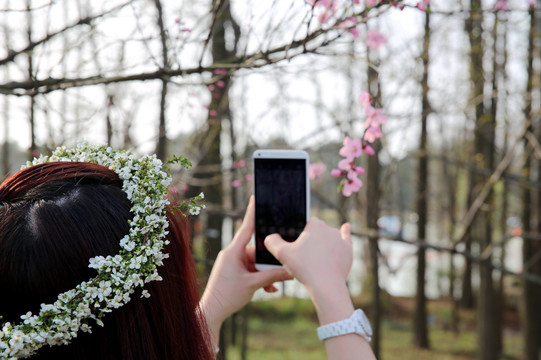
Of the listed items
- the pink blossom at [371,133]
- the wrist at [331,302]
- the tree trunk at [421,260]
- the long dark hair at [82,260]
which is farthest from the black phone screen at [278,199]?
the tree trunk at [421,260]

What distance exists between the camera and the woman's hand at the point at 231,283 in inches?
54.4

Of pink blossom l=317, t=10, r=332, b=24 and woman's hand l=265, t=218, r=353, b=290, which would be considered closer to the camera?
woman's hand l=265, t=218, r=353, b=290

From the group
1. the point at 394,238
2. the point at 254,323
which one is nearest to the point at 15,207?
the point at 394,238

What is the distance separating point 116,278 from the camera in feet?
2.86

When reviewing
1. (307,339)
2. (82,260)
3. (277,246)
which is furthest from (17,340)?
(307,339)

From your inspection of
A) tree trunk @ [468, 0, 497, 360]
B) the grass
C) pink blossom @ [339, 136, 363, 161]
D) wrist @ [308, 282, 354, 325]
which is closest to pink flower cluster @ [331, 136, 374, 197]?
pink blossom @ [339, 136, 363, 161]

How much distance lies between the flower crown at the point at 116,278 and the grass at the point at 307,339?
21.4 ft

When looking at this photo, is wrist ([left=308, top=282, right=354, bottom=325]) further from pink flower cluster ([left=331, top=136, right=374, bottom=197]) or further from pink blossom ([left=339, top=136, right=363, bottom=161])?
pink blossom ([left=339, top=136, right=363, bottom=161])

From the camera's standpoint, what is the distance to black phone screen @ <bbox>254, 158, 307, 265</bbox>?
1.46 m

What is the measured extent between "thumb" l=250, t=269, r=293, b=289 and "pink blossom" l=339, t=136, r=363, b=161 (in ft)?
2.44

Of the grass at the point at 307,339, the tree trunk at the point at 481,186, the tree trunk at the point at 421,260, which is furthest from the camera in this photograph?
the grass at the point at 307,339

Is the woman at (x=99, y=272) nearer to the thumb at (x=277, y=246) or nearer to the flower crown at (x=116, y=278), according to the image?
the flower crown at (x=116, y=278)

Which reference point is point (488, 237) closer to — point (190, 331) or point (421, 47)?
point (421, 47)

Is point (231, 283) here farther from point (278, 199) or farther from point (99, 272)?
point (99, 272)
